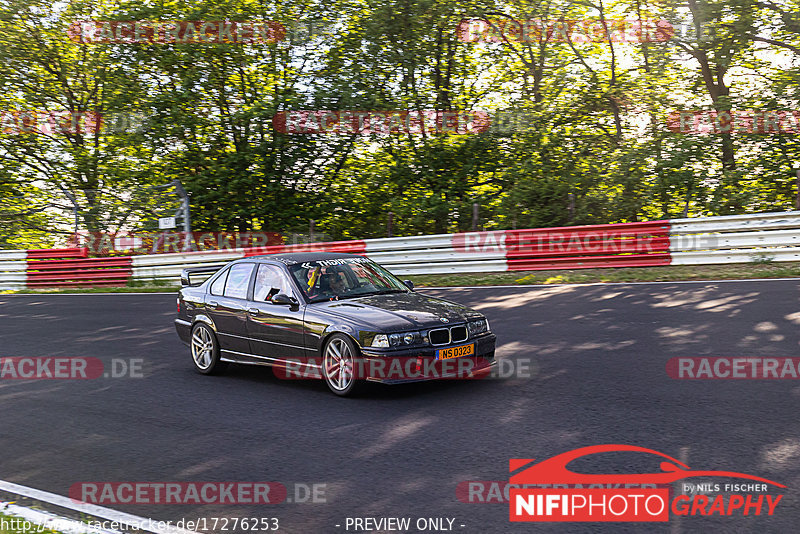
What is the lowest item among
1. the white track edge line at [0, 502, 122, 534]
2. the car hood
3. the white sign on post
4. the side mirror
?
the white track edge line at [0, 502, 122, 534]

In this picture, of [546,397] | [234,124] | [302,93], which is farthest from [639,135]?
[546,397]

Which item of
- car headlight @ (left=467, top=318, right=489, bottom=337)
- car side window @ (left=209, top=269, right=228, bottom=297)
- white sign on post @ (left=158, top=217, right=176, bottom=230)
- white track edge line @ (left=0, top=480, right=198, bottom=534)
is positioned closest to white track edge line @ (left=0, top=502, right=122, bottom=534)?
white track edge line @ (left=0, top=480, right=198, bottom=534)

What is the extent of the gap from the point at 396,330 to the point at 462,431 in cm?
144

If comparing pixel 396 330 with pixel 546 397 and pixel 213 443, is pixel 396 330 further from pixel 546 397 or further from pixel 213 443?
pixel 213 443

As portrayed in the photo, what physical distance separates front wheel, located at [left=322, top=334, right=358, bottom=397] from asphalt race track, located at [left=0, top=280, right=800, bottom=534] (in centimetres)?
15

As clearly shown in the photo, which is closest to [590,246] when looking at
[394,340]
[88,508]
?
[394,340]

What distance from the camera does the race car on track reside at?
7.28 m

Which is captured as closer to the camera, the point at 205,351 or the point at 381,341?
the point at 381,341

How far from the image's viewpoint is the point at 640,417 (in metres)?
6.19

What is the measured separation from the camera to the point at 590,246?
53.9 ft

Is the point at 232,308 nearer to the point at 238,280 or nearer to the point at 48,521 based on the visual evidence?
the point at 238,280

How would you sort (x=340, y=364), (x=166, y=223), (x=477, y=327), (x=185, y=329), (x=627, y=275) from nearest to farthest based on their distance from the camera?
(x=340, y=364)
(x=477, y=327)
(x=185, y=329)
(x=627, y=275)
(x=166, y=223)

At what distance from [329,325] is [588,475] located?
3.43 meters

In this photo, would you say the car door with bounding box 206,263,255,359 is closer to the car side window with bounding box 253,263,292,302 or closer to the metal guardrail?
the car side window with bounding box 253,263,292,302
